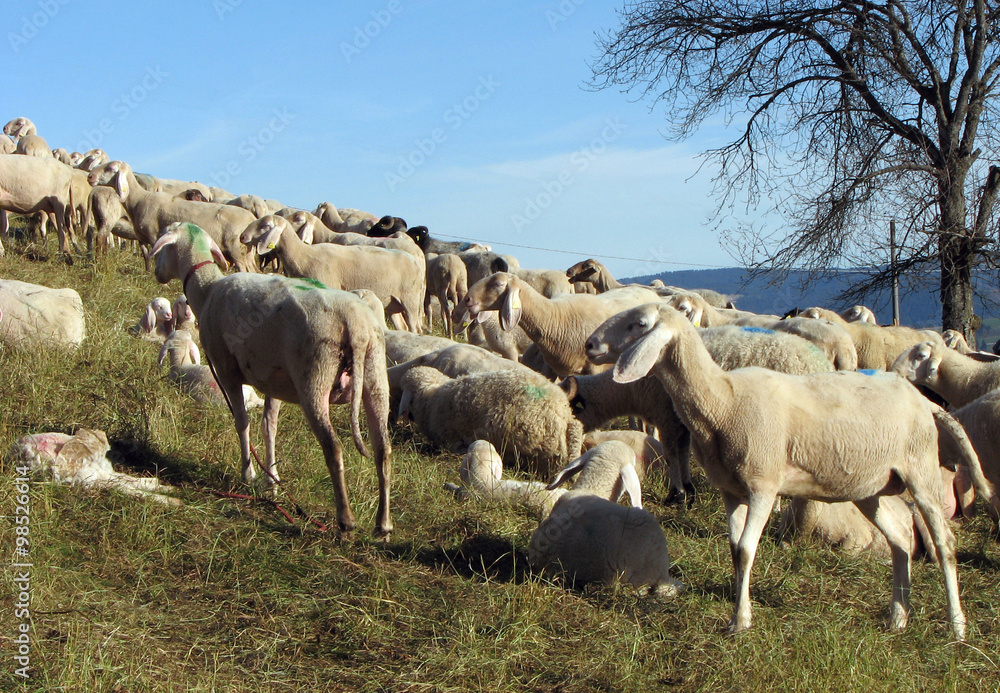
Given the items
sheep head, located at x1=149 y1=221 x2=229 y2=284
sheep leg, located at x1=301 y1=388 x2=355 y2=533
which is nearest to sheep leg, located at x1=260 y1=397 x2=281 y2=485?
sheep leg, located at x1=301 y1=388 x2=355 y2=533

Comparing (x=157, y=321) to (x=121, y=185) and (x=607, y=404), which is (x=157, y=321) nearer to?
(x=121, y=185)

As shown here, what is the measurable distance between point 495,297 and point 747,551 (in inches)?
214

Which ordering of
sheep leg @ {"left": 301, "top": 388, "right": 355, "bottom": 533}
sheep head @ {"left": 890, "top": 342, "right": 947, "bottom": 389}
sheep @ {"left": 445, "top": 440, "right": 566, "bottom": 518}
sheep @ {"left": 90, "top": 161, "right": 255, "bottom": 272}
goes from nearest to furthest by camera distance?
sheep leg @ {"left": 301, "top": 388, "right": 355, "bottom": 533} < sheep @ {"left": 445, "top": 440, "right": 566, "bottom": 518} < sheep head @ {"left": 890, "top": 342, "right": 947, "bottom": 389} < sheep @ {"left": 90, "top": 161, "right": 255, "bottom": 272}

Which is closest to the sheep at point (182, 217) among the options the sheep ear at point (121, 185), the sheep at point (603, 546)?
the sheep ear at point (121, 185)

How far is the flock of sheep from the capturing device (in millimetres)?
4492

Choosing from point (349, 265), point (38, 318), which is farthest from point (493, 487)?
point (349, 265)

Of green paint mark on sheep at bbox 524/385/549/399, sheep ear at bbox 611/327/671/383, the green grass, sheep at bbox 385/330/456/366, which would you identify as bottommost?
the green grass

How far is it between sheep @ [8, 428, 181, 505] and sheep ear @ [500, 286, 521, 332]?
4378 mm

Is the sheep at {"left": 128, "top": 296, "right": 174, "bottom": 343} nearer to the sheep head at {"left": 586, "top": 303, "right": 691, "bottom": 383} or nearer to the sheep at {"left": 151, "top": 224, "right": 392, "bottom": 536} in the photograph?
the sheep at {"left": 151, "top": 224, "right": 392, "bottom": 536}

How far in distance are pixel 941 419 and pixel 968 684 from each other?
1.43m

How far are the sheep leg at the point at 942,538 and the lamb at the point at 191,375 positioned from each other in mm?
4438

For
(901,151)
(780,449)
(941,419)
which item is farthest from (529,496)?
(901,151)

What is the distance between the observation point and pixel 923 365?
31.6 ft

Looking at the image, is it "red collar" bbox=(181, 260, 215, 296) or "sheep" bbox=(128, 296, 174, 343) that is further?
"sheep" bbox=(128, 296, 174, 343)
